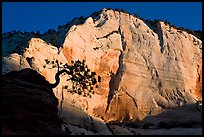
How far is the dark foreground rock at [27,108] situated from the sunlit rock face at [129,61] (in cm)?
1555

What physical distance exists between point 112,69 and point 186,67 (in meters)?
7.89

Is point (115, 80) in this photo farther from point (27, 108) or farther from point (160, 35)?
point (27, 108)

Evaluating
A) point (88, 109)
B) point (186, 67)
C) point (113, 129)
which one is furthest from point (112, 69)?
point (113, 129)

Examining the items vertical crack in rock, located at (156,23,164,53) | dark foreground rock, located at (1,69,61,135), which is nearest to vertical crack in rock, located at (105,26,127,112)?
vertical crack in rock, located at (156,23,164,53)

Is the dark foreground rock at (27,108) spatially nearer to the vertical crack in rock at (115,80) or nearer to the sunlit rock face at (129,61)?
the sunlit rock face at (129,61)

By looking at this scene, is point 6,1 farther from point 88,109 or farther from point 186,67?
point 186,67

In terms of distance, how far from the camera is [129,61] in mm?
36656

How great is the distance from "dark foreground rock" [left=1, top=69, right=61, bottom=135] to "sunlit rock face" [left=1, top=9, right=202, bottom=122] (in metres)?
15.6

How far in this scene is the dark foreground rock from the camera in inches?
432

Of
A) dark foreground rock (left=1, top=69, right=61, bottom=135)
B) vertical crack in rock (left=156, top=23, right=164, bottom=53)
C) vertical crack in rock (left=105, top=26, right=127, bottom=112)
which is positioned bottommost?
dark foreground rock (left=1, top=69, right=61, bottom=135)

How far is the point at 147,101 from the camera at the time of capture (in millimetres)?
34781

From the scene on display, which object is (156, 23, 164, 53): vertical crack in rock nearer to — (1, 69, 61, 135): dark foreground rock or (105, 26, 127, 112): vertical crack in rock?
(105, 26, 127, 112): vertical crack in rock

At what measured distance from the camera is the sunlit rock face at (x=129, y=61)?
32875 mm

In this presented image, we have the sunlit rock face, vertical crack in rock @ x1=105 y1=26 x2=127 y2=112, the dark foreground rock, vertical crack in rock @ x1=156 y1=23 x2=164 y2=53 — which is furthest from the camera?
vertical crack in rock @ x1=156 y1=23 x2=164 y2=53
